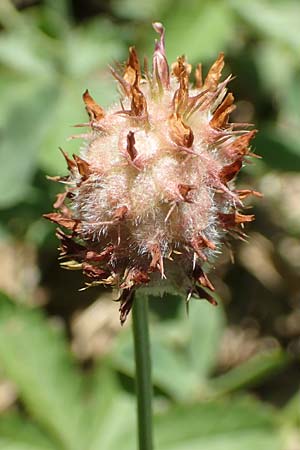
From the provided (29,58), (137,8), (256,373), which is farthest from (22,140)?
(137,8)

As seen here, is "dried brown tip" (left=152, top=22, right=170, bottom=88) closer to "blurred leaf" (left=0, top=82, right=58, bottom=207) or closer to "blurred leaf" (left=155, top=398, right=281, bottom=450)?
"blurred leaf" (left=155, top=398, right=281, bottom=450)

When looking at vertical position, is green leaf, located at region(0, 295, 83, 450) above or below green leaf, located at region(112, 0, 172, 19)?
below

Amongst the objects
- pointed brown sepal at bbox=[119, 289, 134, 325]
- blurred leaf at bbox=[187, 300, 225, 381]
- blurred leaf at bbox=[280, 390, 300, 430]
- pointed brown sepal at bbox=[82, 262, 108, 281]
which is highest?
pointed brown sepal at bbox=[82, 262, 108, 281]

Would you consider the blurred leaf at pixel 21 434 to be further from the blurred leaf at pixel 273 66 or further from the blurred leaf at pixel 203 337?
the blurred leaf at pixel 273 66

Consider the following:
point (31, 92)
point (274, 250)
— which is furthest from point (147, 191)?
point (274, 250)

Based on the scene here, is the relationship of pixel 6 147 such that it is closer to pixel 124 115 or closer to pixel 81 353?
pixel 81 353

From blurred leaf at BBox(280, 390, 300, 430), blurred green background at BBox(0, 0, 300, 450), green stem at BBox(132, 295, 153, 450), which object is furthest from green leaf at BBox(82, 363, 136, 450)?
green stem at BBox(132, 295, 153, 450)

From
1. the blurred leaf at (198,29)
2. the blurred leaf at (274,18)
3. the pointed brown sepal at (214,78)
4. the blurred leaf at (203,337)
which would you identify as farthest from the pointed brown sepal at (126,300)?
the blurred leaf at (274,18)
